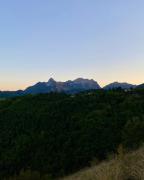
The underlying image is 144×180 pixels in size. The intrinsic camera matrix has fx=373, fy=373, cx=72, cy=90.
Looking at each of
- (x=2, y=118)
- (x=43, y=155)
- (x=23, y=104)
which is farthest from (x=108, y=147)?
(x=23, y=104)

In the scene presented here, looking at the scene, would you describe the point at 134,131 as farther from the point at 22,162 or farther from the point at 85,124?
the point at 85,124

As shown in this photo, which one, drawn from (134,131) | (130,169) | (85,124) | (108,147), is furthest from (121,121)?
(130,169)

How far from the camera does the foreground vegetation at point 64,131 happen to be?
8831 centimetres

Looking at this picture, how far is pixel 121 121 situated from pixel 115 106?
2271cm

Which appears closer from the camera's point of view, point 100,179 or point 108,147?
point 100,179

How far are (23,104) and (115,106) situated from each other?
56.4 m

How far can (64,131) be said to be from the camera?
12106 cm

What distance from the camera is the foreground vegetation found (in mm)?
88312

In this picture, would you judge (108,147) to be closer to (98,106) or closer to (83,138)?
(83,138)

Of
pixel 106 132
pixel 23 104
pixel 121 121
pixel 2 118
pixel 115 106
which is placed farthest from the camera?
pixel 23 104


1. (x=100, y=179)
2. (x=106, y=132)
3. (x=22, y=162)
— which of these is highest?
(x=100, y=179)

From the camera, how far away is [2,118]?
15275 cm

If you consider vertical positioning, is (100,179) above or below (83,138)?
above

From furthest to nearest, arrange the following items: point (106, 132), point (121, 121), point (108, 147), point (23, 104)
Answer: point (23, 104) < point (121, 121) < point (106, 132) < point (108, 147)
